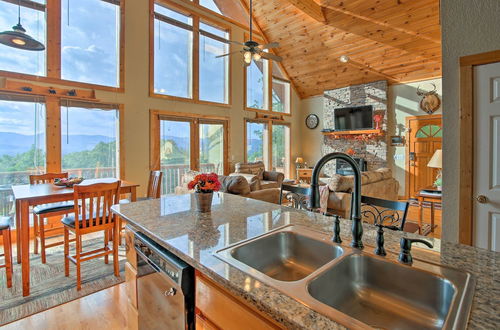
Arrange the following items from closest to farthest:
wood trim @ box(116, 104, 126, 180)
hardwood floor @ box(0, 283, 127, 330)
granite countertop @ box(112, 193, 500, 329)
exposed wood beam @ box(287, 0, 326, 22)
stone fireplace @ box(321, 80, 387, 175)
A: granite countertop @ box(112, 193, 500, 329) < hardwood floor @ box(0, 283, 127, 330) < wood trim @ box(116, 104, 126, 180) < exposed wood beam @ box(287, 0, 326, 22) < stone fireplace @ box(321, 80, 387, 175)

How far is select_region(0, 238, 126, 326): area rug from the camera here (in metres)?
2.18

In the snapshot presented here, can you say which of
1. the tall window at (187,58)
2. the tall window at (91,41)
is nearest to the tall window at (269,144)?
the tall window at (187,58)

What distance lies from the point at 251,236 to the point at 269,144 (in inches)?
261

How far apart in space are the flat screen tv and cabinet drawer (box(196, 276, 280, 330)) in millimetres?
7245

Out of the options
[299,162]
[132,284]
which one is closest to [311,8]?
[299,162]

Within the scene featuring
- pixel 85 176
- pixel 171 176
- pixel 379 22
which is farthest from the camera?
pixel 171 176

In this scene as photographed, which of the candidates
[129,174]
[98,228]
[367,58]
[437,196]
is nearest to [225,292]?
[98,228]

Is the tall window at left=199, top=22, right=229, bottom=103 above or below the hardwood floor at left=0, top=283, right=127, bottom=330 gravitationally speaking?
above

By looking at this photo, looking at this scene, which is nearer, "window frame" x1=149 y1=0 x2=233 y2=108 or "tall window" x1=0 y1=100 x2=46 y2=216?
"tall window" x1=0 y1=100 x2=46 y2=216

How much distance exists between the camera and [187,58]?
5.82 meters

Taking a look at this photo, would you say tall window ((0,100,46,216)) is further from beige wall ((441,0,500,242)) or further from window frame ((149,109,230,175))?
beige wall ((441,0,500,242))

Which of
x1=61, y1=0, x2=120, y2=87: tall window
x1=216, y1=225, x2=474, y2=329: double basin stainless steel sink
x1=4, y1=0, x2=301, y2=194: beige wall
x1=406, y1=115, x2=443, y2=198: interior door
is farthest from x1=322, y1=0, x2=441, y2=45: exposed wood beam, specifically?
x1=216, y1=225, x2=474, y2=329: double basin stainless steel sink

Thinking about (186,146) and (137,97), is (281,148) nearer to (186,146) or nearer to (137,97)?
(186,146)

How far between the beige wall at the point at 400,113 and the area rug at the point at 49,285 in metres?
6.76
